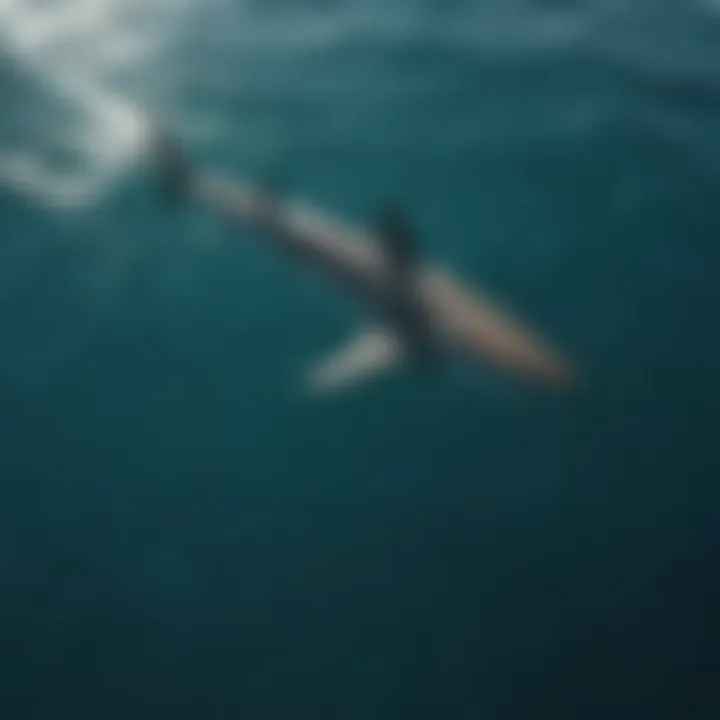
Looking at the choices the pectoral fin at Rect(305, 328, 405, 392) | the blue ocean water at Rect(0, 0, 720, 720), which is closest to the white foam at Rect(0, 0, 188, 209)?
the blue ocean water at Rect(0, 0, 720, 720)

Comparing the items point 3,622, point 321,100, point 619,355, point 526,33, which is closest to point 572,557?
point 619,355

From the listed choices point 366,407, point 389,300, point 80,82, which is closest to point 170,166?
point 80,82

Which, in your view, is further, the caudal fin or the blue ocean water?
the caudal fin

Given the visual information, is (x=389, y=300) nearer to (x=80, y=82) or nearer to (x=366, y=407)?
(x=366, y=407)

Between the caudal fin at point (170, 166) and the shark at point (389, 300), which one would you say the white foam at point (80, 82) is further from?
the shark at point (389, 300)

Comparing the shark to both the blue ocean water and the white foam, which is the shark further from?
the white foam

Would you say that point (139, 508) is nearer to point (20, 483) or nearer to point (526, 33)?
point (20, 483)
